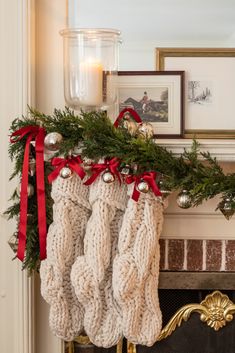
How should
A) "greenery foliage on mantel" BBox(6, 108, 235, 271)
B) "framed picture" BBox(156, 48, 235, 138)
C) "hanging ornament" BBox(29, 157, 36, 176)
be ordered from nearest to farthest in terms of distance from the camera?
"greenery foliage on mantel" BBox(6, 108, 235, 271)
"hanging ornament" BBox(29, 157, 36, 176)
"framed picture" BBox(156, 48, 235, 138)

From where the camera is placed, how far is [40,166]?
1.53 meters

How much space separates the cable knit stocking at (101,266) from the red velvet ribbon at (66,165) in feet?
0.17

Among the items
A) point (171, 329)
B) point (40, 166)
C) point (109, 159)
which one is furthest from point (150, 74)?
point (171, 329)

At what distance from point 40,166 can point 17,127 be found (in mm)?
137

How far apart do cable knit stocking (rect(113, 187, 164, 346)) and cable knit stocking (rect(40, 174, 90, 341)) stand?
0.12 metres

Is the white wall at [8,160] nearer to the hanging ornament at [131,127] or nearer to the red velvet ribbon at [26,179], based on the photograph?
the red velvet ribbon at [26,179]

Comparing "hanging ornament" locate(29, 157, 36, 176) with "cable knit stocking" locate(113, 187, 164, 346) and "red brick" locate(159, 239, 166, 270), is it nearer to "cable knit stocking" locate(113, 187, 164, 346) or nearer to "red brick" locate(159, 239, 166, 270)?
"cable knit stocking" locate(113, 187, 164, 346)

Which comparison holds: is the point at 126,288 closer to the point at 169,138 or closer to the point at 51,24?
the point at 169,138

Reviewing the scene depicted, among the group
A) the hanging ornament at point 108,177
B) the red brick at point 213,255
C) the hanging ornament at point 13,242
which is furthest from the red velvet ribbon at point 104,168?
the red brick at point 213,255

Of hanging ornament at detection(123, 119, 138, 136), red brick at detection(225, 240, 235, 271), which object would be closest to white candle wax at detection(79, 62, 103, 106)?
hanging ornament at detection(123, 119, 138, 136)

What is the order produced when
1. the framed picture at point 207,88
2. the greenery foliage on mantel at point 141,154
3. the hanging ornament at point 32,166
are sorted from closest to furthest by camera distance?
the greenery foliage on mantel at point 141,154 → the hanging ornament at point 32,166 → the framed picture at point 207,88

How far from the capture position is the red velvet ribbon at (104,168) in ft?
4.91

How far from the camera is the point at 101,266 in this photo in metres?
1.51

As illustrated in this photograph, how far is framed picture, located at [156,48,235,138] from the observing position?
65.9 inches
